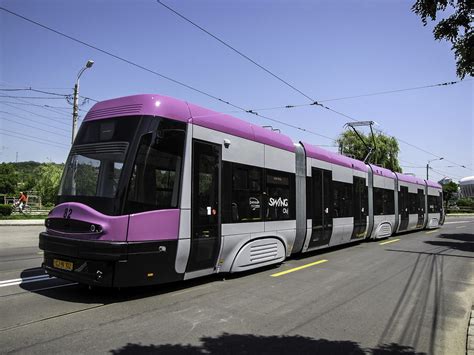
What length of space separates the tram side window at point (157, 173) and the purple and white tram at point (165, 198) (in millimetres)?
17

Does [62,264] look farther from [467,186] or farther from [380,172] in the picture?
[467,186]

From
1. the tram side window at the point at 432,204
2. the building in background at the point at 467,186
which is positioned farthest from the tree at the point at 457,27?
the building in background at the point at 467,186

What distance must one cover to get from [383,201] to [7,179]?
92110mm

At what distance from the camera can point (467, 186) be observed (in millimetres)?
140375

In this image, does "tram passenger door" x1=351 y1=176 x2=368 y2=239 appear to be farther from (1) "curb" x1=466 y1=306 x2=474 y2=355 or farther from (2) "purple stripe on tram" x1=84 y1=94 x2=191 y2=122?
(2) "purple stripe on tram" x1=84 y1=94 x2=191 y2=122

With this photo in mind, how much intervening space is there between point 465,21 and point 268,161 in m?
6.30

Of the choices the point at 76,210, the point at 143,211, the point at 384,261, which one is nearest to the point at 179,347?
the point at 143,211

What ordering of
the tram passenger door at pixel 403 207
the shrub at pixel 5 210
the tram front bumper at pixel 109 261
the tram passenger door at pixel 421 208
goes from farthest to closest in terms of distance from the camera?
the shrub at pixel 5 210 → the tram passenger door at pixel 421 208 → the tram passenger door at pixel 403 207 → the tram front bumper at pixel 109 261

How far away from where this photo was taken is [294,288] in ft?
27.2

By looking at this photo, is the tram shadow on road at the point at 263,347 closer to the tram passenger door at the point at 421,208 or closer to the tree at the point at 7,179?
the tram passenger door at the point at 421,208

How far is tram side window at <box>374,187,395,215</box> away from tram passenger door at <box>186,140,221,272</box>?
470 inches

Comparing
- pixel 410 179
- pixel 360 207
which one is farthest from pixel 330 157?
pixel 410 179

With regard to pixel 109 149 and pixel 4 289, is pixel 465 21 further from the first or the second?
pixel 4 289

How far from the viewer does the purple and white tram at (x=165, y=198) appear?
655 cm
